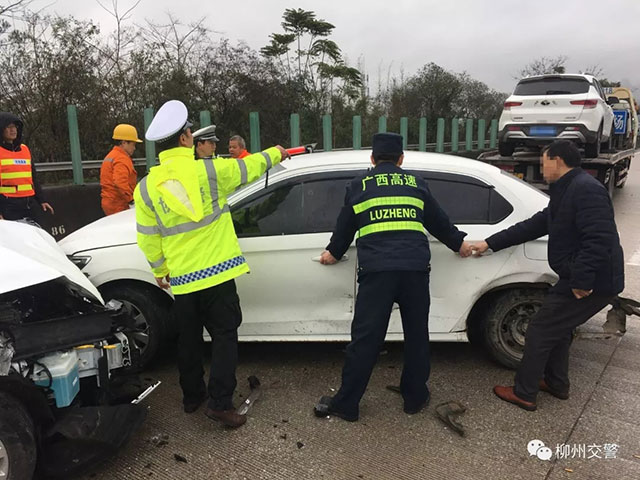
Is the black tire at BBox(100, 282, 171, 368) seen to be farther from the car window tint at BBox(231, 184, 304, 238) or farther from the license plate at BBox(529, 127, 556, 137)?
the license plate at BBox(529, 127, 556, 137)

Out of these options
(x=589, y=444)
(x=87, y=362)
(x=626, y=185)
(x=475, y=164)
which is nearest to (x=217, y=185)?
(x=87, y=362)

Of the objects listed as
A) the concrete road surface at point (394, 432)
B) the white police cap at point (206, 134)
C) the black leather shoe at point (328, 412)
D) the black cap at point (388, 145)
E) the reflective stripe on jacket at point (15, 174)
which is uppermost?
the white police cap at point (206, 134)

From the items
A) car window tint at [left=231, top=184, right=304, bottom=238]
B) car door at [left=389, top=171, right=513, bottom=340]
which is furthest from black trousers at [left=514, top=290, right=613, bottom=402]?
car window tint at [left=231, top=184, right=304, bottom=238]

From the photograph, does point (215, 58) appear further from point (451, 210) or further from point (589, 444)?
point (589, 444)

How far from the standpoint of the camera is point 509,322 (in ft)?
12.4

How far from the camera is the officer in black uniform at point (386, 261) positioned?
10.0 feet

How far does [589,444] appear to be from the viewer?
3000mm

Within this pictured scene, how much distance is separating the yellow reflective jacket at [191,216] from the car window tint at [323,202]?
27.1 inches

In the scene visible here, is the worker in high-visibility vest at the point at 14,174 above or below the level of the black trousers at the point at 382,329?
above

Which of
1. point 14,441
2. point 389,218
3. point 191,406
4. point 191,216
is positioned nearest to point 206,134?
point 191,216

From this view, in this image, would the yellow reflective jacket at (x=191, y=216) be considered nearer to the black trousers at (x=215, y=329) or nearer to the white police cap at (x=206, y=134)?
the black trousers at (x=215, y=329)

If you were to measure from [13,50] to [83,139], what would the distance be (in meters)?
1.84

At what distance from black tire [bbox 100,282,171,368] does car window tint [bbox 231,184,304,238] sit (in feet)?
2.52

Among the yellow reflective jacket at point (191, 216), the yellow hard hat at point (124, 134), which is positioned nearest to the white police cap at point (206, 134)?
the yellow reflective jacket at point (191, 216)
